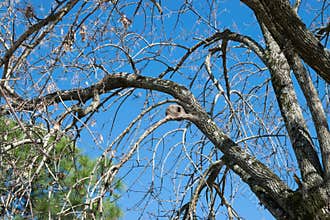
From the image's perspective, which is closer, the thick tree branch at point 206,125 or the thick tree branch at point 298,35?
→ the thick tree branch at point 298,35

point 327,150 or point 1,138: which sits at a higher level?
point 1,138

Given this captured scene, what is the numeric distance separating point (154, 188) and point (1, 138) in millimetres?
1089

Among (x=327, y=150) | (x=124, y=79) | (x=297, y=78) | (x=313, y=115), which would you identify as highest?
(x=124, y=79)

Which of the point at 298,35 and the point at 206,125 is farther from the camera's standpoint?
the point at 206,125

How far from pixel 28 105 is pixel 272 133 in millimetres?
2015

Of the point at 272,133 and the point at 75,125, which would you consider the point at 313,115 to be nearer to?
the point at 272,133

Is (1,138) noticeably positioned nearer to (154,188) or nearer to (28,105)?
(28,105)

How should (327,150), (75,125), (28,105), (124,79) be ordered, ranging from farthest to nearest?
(124,79) → (75,125) → (28,105) → (327,150)

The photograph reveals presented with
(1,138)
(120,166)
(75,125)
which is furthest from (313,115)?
(1,138)

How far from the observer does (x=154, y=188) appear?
3918mm

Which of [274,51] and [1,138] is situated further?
[274,51]

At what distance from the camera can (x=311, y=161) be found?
3.68 m

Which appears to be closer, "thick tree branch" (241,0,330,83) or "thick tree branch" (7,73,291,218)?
"thick tree branch" (241,0,330,83)

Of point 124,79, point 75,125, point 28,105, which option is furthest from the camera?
point 124,79
